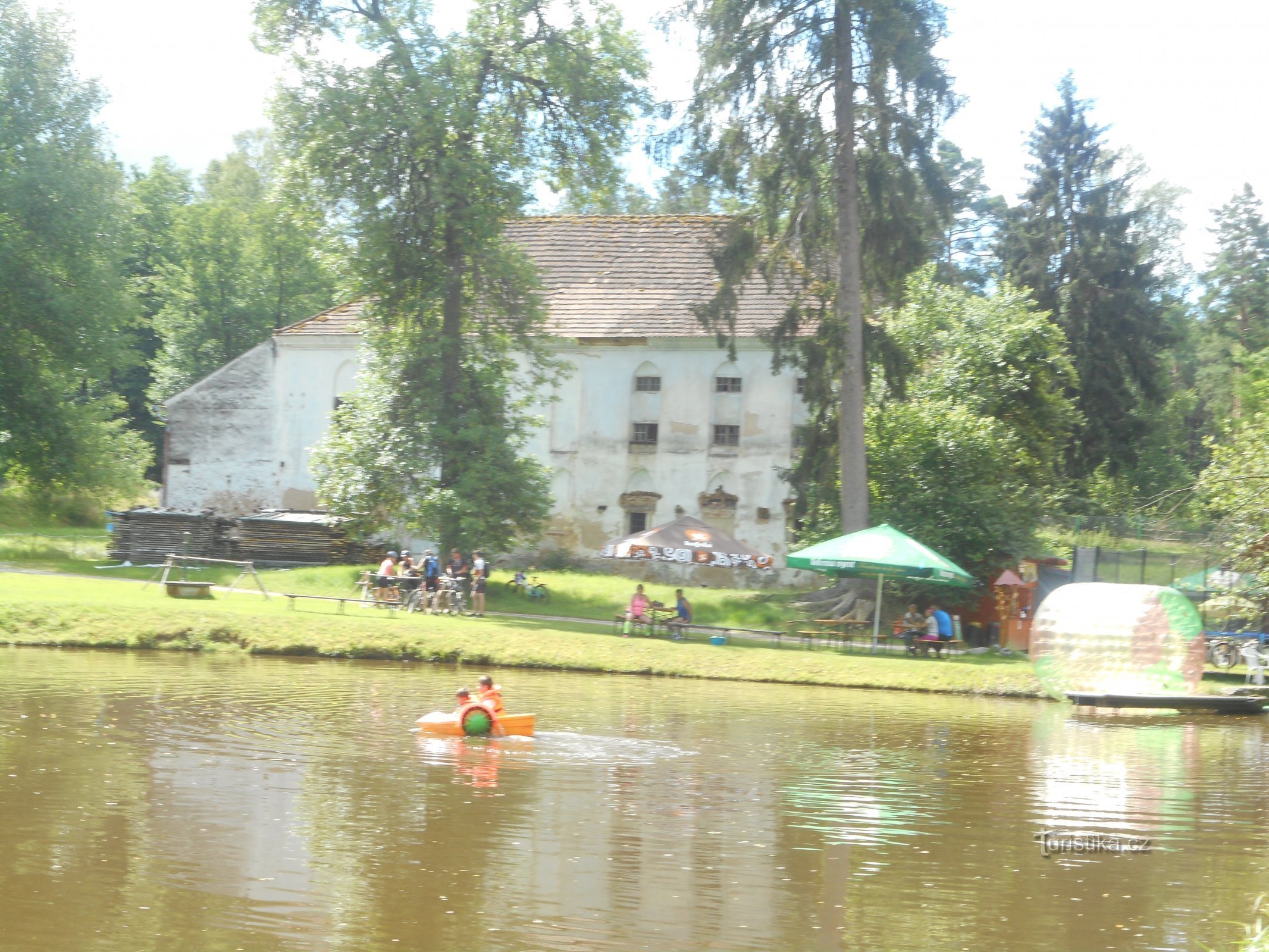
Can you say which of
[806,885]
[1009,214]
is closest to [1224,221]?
[1009,214]

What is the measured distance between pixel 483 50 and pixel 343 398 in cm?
1133

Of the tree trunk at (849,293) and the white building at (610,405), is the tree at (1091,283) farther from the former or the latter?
the tree trunk at (849,293)

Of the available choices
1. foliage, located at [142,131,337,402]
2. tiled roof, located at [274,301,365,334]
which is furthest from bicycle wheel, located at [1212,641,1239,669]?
foliage, located at [142,131,337,402]

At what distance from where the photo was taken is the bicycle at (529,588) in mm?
40156

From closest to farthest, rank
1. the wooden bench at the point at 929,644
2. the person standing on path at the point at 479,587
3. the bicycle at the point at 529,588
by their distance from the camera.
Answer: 1. the wooden bench at the point at 929,644
2. the person standing on path at the point at 479,587
3. the bicycle at the point at 529,588

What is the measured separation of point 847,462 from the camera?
36.0 meters

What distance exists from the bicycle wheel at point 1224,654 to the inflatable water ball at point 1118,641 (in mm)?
6941

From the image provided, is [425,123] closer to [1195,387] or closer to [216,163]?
[1195,387]

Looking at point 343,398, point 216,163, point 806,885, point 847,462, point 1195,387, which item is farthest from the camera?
point 216,163

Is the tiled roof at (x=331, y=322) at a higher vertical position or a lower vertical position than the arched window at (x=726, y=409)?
higher

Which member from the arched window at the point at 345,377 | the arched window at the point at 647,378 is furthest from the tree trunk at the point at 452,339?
the arched window at the point at 345,377

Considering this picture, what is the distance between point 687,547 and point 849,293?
345 inches

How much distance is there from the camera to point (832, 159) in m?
37.4

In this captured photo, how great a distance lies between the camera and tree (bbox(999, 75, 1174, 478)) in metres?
57.7
